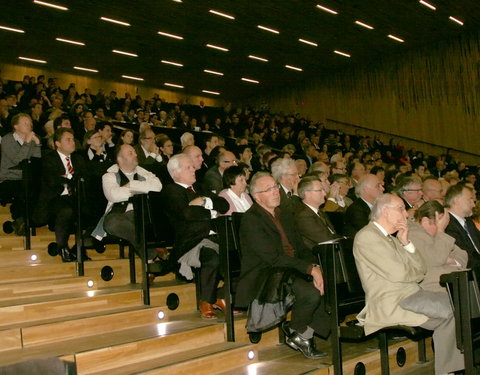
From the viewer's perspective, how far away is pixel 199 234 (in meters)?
4.18

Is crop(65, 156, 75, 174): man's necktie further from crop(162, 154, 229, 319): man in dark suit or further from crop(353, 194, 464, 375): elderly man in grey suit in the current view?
crop(353, 194, 464, 375): elderly man in grey suit

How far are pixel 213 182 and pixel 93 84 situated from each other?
1356 centimetres

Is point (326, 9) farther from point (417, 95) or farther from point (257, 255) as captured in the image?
point (257, 255)

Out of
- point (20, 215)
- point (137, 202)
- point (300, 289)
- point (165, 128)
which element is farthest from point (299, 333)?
point (165, 128)

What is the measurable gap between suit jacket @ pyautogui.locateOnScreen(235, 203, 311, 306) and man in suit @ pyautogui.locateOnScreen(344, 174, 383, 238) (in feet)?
3.81

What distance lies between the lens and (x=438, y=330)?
3422 mm

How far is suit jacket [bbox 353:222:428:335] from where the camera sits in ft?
11.0

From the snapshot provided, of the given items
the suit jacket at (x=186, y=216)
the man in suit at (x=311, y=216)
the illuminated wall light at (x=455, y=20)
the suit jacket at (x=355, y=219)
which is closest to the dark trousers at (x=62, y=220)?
the suit jacket at (x=186, y=216)

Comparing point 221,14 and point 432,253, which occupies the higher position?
point 221,14

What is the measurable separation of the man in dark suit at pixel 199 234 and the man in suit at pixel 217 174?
1.25 m

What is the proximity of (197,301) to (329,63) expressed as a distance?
45.2 feet

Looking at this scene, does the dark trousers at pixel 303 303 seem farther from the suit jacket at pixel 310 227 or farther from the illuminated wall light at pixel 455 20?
the illuminated wall light at pixel 455 20

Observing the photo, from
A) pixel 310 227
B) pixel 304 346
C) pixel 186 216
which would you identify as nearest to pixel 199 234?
pixel 186 216

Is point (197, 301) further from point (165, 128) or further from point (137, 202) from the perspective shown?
point (165, 128)
